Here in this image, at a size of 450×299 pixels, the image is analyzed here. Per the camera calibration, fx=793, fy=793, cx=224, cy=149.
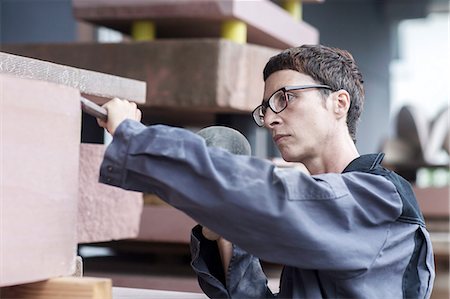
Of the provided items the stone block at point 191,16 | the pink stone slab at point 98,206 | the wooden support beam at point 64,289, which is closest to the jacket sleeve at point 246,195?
the wooden support beam at point 64,289

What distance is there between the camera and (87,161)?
1.60 m

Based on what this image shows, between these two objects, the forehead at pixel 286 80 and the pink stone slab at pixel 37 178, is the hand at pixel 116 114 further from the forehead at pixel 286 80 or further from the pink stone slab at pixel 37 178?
the forehead at pixel 286 80

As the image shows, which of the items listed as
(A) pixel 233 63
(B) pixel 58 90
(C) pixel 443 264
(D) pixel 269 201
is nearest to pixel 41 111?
(B) pixel 58 90

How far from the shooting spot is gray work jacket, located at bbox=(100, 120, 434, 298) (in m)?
1.10

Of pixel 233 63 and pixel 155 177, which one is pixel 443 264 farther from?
pixel 155 177

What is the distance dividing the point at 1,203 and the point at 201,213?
0.27m

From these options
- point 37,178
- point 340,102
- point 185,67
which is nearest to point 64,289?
point 37,178

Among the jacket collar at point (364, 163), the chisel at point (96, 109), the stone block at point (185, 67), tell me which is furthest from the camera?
the stone block at point (185, 67)

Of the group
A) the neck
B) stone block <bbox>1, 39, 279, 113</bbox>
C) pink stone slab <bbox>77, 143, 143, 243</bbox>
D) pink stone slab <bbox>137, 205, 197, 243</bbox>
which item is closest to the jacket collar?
the neck

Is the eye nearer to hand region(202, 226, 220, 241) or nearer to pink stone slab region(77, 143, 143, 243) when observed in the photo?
hand region(202, 226, 220, 241)

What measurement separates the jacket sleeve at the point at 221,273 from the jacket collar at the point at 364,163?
0.25m

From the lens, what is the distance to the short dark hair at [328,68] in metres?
1.39

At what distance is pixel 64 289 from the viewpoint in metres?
1.15

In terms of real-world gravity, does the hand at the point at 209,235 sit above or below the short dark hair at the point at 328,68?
below
